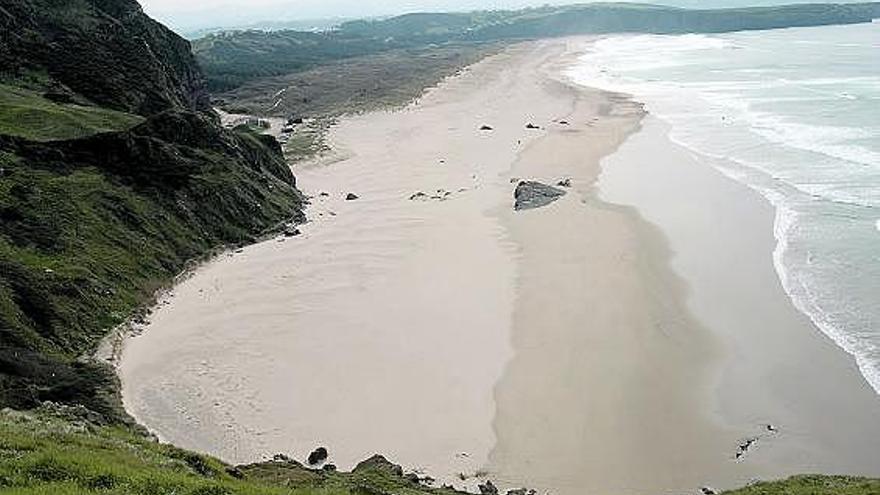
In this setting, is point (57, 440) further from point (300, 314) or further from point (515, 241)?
point (515, 241)

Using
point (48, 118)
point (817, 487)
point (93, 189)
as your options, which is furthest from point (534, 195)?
point (817, 487)

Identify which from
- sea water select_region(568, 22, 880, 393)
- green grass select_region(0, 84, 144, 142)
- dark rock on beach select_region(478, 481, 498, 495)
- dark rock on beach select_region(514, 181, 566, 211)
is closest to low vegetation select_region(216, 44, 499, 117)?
sea water select_region(568, 22, 880, 393)

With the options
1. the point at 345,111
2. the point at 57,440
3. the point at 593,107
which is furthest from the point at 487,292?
the point at 345,111

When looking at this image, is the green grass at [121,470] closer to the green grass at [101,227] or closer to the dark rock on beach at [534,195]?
the green grass at [101,227]

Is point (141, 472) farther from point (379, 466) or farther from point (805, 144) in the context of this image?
point (805, 144)

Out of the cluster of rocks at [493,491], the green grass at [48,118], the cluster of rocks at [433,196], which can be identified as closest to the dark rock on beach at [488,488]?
the cluster of rocks at [493,491]

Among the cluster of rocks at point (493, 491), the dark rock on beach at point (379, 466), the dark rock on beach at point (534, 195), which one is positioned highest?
the dark rock on beach at point (379, 466)
